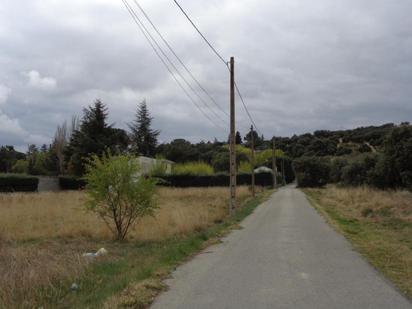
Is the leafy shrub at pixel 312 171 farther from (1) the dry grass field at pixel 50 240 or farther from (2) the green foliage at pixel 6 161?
(2) the green foliage at pixel 6 161

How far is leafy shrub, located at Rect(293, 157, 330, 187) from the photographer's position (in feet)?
296

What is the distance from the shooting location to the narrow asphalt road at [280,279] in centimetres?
808

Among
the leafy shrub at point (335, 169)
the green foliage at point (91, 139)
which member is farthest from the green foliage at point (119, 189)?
the leafy shrub at point (335, 169)

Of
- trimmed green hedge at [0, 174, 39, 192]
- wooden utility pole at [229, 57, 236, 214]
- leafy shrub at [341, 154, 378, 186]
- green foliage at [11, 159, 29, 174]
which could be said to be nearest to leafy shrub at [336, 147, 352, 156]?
leafy shrub at [341, 154, 378, 186]

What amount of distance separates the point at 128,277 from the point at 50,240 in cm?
884

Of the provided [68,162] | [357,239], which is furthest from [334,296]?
[68,162]

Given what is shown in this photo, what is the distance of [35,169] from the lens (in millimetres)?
104688

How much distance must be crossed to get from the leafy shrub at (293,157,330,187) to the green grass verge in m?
75.4

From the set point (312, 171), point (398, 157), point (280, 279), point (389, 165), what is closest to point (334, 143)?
point (312, 171)

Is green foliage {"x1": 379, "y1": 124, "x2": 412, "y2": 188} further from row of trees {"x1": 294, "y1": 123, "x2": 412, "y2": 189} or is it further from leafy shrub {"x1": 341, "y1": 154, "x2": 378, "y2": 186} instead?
leafy shrub {"x1": 341, "y1": 154, "x2": 378, "y2": 186}

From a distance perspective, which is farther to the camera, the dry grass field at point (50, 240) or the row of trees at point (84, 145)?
the row of trees at point (84, 145)

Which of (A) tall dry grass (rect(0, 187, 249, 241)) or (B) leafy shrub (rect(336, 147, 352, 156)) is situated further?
(B) leafy shrub (rect(336, 147, 352, 156))

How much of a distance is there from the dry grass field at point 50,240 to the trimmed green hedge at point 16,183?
25259mm

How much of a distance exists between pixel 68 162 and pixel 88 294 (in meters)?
75.0
